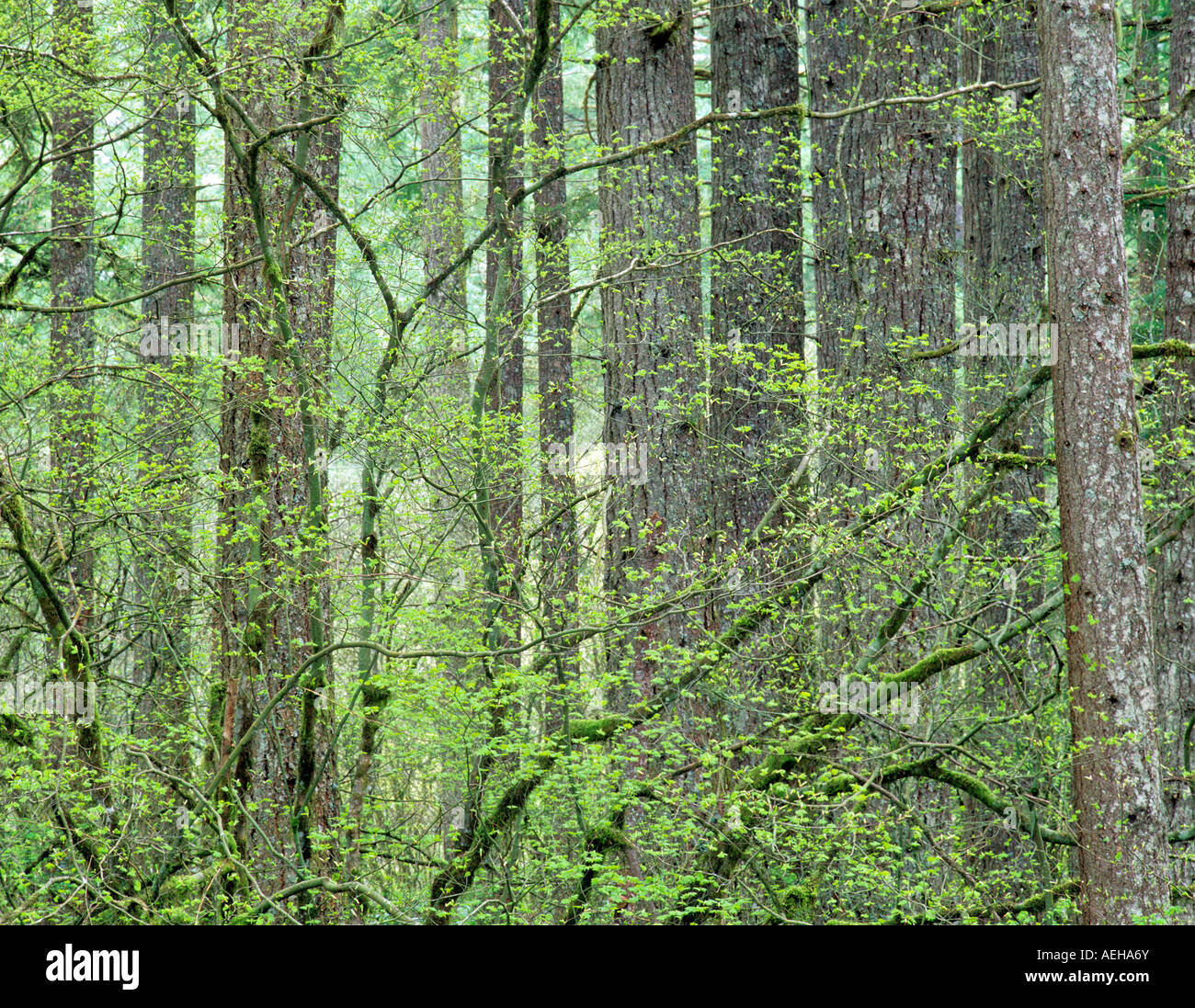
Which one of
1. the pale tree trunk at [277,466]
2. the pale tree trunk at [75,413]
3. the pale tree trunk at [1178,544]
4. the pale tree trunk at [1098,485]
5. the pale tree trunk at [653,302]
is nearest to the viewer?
the pale tree trunk at [1098,485]

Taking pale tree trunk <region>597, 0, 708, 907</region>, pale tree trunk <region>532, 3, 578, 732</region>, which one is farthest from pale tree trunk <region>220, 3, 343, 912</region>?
pale tree trunk <region>597, 0, 708, 907</region>

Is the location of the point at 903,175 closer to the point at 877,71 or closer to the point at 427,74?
the point at 877,71

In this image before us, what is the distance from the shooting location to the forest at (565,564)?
5953 mm

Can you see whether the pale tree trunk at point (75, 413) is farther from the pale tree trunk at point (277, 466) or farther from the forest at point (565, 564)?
the pale tree trunk at point (277, 466)

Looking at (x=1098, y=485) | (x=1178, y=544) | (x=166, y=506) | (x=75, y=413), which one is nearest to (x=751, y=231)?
(x=1178, y=544)

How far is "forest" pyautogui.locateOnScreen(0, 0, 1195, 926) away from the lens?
5953 mm

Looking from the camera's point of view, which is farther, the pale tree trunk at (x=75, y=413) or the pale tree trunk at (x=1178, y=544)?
the pale tree trunk at (x=1178, y=544)

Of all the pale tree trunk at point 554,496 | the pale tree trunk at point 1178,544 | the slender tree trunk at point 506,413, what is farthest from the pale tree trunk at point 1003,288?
the slender tree trunk at point 506,413

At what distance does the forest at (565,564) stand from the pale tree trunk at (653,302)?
0.11ft

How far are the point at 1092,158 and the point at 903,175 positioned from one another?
129 inches

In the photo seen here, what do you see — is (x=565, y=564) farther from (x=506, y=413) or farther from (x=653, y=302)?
(x=653, y=302)

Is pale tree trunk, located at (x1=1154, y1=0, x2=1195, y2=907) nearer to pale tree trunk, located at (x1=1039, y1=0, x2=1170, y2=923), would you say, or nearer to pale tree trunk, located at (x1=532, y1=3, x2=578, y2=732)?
pale tree trunk, located at (x1=1039, y1=0, x2=1170, y2=923)

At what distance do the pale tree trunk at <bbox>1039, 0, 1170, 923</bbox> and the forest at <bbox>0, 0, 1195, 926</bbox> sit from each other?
0.02 meters
